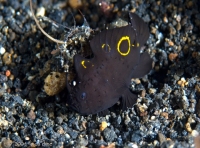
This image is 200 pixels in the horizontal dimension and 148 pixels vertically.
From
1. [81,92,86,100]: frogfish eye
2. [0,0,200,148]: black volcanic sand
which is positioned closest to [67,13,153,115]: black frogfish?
[81,92,86,100]: frogfish eye

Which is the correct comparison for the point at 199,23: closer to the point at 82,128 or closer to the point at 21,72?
the point at 82,128

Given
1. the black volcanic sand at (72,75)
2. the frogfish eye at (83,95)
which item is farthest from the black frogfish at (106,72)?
the black volcanic sand at (72,75)

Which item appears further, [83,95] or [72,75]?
[72,75]

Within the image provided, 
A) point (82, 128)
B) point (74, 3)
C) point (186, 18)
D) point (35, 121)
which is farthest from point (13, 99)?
point (186, 18)

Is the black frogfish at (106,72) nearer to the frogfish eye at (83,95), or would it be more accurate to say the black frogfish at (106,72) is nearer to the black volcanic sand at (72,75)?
the frogfish eye at (83,95)

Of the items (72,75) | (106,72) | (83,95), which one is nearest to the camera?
(83,95)

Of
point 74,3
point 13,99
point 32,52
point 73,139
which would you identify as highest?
point 74,3

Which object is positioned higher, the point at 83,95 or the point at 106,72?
the point at 106,72

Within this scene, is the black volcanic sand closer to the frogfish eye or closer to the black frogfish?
the black frogfish
